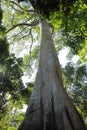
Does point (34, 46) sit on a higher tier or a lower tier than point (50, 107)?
higher

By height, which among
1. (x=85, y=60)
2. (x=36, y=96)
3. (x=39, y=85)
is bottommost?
(x=36, y=96)

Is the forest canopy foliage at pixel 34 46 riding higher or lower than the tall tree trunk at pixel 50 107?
higher

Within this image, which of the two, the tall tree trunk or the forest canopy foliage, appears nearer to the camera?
the tall tree trunk

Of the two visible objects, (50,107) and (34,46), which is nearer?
(50,107)

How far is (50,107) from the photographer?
183 inches

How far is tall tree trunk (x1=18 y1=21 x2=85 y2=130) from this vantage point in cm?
413

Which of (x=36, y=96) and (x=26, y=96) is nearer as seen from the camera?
(x=36, y=96)

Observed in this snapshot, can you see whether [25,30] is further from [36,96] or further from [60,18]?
[36,96]

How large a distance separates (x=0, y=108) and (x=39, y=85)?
234 inches

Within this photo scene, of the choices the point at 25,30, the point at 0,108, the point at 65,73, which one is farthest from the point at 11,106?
the point at 25,30

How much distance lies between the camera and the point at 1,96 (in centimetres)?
1049

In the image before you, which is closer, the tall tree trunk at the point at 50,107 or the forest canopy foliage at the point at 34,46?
the tall tree trunk at the point at 50,107

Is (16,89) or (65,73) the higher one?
(65,73)

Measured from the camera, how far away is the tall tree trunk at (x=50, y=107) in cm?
413
